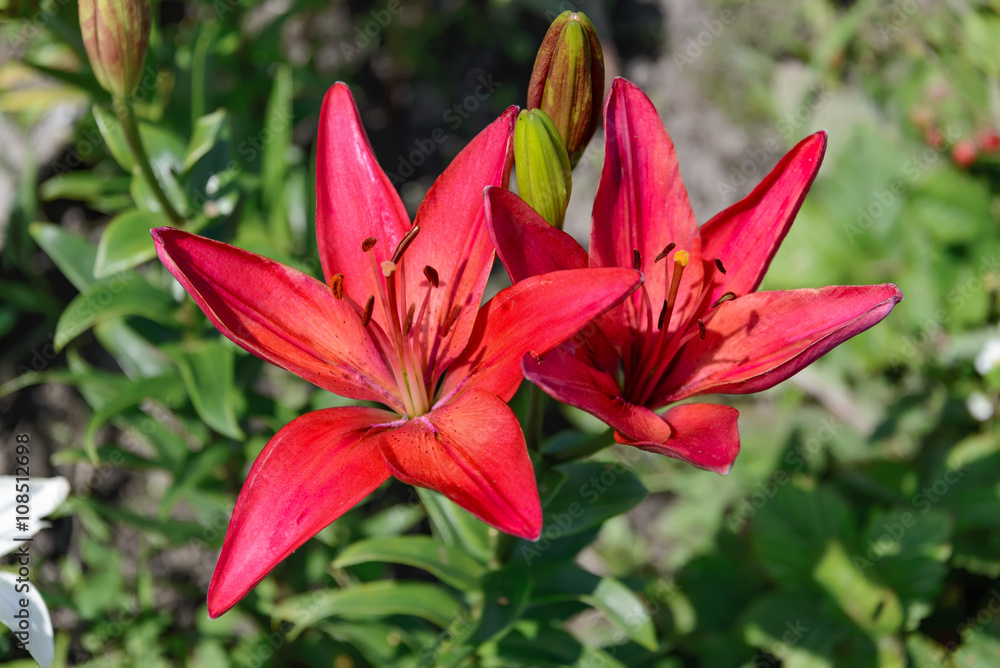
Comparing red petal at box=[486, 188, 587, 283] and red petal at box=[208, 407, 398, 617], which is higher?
red petal at box=[486, 188, 587, 283]

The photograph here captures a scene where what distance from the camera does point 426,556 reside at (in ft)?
4.80

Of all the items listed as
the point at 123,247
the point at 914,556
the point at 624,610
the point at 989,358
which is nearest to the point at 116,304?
the point at 123,247

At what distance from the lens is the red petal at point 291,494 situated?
0.96 meters

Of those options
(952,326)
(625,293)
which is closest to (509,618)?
(625,293)

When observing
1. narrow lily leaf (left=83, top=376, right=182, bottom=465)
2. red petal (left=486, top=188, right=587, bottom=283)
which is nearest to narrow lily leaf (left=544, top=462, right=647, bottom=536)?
red petal (left=486, top=188, right=587, bottom=283)

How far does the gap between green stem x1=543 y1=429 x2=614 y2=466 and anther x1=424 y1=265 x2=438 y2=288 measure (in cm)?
35

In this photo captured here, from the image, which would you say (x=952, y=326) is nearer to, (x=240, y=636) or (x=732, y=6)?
(x=732, y=6)

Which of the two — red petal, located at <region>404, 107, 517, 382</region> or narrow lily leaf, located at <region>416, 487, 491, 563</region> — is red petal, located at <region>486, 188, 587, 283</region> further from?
narrow lily leaf, located at <region>416, 487, 491, 563</region>

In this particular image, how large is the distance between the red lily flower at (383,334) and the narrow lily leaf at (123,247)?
58 cm

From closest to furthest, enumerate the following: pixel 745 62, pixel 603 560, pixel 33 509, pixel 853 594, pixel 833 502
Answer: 1. pixel 33 509
2. pixel 853 594
3. pixel 833 502
4. pixel 603 560
5. pixel 745 62

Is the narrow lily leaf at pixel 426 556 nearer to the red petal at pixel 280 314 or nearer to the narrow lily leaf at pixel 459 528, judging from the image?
the narrow lily leaf at pixel 459 528

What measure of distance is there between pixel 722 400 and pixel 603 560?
0.77m

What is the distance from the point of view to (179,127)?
2.24m

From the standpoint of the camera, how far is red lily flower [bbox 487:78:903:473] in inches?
44.1
